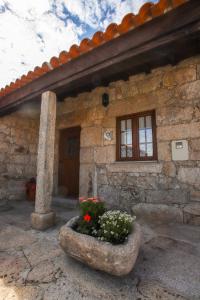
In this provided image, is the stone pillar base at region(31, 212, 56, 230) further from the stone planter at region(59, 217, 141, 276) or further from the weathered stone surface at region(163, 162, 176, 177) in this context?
the weathered stone surface at region(163, 162, 176, 177)

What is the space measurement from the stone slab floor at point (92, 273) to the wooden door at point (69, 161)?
231cm

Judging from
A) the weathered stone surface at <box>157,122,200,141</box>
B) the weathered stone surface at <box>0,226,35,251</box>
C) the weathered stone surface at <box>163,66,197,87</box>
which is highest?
the weathered stone surface at <box>163,66,197,87</box>

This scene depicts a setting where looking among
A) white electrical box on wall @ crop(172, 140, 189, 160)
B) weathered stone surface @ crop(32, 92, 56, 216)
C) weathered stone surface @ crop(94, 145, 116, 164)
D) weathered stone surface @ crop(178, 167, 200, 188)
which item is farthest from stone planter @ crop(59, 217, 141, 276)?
weathered stone surface @ crop(94, 145, 116, 164)

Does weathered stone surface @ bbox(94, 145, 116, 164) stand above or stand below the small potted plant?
above

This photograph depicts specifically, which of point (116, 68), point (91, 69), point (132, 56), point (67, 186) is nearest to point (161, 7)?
point (132, 56)

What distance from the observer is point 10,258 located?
77.2 inches

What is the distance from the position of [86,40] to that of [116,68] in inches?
22.9

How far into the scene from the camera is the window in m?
3.64

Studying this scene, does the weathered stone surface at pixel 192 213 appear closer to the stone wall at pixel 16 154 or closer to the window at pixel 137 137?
A: the window at pixel 137 137

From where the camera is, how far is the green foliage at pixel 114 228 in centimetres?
168

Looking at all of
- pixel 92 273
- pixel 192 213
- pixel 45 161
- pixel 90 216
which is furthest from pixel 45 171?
pixel 192 213

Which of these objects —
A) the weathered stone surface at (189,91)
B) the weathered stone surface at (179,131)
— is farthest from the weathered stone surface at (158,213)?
the weathered stone surface at (189,91)

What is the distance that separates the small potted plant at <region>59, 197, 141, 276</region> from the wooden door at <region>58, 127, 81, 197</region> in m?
2.73

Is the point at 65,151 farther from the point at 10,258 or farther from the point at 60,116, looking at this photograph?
the point at 10,258
